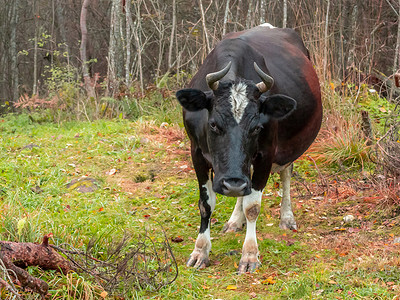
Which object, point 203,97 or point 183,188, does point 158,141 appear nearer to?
point 183,188

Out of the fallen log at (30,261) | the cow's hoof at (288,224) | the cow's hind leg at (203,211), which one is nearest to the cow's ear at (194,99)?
the cow's hind leg at (203,211)

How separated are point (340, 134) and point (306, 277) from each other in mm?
4520

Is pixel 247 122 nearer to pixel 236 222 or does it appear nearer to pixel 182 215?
pixel 236 222

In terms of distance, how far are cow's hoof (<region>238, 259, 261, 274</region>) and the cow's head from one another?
2.80 ft

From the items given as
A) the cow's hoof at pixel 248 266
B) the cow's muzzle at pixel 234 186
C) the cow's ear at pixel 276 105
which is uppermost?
the cow's ear at pixel 276 105

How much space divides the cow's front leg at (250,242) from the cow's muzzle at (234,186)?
2.60ft

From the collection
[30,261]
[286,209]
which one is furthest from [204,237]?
[30,261]

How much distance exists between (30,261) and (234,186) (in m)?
1.57

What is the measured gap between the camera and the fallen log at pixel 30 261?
3137 mm

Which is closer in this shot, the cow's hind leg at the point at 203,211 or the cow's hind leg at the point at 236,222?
the cow's hind leg at the point at 203,211

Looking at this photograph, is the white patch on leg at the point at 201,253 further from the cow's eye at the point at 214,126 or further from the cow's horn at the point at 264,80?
the cow's horn at the point at 264,80

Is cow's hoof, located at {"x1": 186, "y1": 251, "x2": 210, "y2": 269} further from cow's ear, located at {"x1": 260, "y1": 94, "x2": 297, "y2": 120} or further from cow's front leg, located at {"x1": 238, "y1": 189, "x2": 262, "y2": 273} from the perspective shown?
cow's ear, located at {"x1": 260, "y1": 94, "x2": 297, "y2": 120}

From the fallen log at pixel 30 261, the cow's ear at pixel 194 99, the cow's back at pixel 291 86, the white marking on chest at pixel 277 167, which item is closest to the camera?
the fallen log at pixel 30 261

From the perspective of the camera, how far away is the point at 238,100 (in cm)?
419
